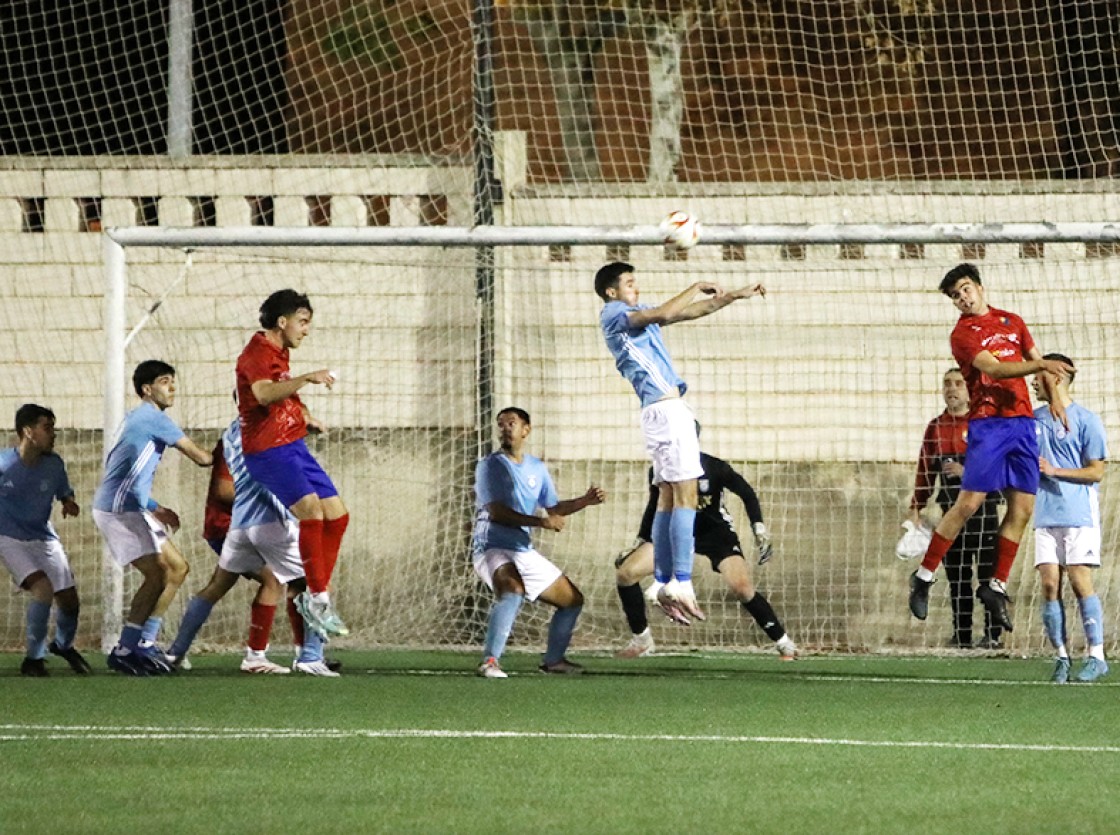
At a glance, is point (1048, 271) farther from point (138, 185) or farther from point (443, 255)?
point (138, 185)

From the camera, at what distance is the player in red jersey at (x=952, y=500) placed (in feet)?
44.0

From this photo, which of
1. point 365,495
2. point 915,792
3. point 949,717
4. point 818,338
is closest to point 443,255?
point 365,495

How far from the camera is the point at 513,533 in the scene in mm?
11031

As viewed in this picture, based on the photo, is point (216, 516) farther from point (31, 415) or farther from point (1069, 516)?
point (1069, 516)

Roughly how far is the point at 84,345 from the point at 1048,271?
698 centimetres

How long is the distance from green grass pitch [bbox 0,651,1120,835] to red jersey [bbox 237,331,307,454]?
4.05 ft

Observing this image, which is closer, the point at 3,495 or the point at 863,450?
the point at 3,495

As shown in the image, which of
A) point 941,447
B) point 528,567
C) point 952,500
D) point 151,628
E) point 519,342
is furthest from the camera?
point 519,342

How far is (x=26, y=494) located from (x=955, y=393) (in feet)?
19.5

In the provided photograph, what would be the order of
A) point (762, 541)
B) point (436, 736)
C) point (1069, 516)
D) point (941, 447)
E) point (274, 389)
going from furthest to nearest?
point (941, 447)
point (762, 541)
point (1069, 516)
point (274, 389)
point (436, 736)

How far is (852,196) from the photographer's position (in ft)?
48.5

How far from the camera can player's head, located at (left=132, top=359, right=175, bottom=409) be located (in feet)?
37.2

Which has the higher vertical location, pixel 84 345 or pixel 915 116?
pixel 915 116

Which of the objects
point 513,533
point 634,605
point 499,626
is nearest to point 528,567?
point 513,533
